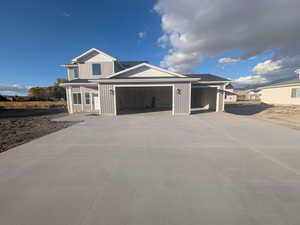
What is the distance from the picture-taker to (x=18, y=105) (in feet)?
76.1

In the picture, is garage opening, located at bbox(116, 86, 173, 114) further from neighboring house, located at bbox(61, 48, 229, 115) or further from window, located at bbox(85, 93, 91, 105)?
window, located at bbox(85, 93, 91, 105)

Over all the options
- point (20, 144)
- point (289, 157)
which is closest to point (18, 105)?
point (20, 144)

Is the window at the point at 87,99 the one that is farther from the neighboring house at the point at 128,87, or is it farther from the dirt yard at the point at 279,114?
the dirt yard at the point at 279,114

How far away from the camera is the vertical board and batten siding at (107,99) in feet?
33.5

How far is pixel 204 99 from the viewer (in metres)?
15.9

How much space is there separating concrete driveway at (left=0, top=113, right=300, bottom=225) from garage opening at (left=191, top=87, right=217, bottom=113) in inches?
397

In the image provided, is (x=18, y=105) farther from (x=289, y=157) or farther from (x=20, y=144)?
(x=289, y=157)

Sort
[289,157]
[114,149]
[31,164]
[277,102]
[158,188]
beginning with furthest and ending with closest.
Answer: [277,102] → [114,149] → [289,157] → [31,164] → [158,188]

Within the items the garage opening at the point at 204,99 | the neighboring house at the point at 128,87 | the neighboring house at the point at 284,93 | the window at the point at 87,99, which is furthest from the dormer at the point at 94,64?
the neighboring house at the point at 284,93

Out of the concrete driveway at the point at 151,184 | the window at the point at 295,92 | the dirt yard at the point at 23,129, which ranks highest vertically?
the window at the point at 295,92

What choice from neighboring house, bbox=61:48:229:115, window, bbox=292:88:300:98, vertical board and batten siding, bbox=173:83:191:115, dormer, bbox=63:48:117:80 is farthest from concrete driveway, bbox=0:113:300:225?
window, bbox=292:88:300:98

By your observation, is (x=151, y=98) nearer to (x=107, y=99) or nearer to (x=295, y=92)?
(x=107, y=99)

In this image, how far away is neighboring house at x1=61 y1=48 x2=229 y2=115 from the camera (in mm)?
10195

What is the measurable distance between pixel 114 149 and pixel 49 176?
1.65 meters
